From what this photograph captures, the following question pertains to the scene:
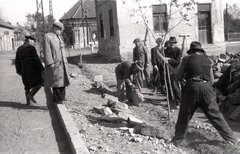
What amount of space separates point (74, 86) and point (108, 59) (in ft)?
24.5

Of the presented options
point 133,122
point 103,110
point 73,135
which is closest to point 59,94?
point 103,110

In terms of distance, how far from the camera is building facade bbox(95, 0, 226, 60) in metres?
16.8

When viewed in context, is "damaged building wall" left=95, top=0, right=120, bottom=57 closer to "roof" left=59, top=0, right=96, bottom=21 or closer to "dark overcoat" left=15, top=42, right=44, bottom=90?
"dark overcoat" left=15, top=42, right=44, bottom=90

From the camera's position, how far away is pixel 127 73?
26.8 feet

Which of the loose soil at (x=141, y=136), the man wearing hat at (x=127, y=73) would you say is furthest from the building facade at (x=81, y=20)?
the loose soil at (x=141, y=136)

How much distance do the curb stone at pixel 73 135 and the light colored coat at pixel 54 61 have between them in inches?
29.8

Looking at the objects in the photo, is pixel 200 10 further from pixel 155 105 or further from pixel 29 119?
pixel 29 119

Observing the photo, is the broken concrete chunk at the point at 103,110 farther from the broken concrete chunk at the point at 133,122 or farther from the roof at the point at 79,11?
the roof at the point at 79,11

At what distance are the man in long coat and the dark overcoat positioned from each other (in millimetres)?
657

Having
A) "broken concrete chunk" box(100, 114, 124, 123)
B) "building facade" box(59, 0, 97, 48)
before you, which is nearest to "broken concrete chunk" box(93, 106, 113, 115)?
"broken concrete chunk" box(100, 114, 124, 123)

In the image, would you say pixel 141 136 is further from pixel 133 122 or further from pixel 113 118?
pixel 113 118

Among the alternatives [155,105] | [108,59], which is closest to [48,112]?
[155,105]

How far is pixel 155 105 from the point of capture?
837cm

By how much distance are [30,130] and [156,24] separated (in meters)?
12.9
